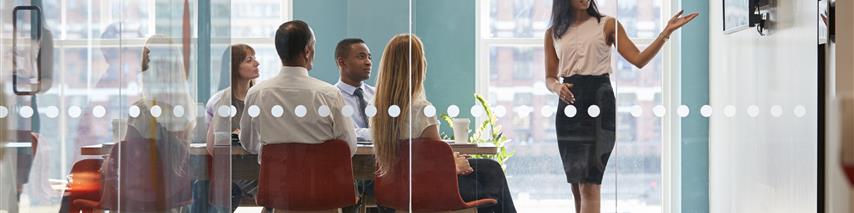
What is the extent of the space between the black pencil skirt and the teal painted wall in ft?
0.85

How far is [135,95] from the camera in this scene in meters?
4.62

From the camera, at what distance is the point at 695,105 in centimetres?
456

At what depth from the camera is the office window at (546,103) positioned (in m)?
4.52

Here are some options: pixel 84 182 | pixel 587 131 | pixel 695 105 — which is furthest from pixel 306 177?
pixel 695 105

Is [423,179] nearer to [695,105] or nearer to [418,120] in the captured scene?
[418,120]

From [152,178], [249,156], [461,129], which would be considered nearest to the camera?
[461,129]

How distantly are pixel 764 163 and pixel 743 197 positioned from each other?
138mm

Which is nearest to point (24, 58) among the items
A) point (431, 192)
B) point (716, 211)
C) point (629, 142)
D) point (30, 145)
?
point (30, 145)

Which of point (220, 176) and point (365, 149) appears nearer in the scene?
point (365, 149)

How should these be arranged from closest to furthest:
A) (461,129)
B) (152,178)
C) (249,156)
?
(461,129) → (249,156) → (152,178)

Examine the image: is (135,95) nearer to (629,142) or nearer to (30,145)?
(30,145)

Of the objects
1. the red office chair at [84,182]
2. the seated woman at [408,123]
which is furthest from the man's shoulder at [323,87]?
the red office chair at [84,182]

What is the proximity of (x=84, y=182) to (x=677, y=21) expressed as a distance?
2116mm

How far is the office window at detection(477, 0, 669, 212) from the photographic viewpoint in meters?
4.52
